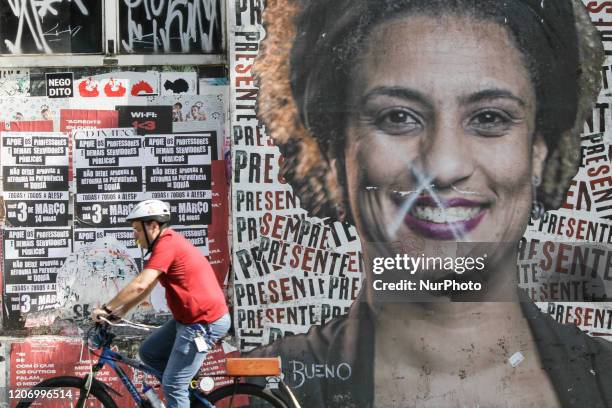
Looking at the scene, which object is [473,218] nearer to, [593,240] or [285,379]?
[593,240]

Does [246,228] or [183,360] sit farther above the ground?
[246,228]

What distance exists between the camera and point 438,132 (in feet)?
24.3

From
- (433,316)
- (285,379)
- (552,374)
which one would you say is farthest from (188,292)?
(552,374)

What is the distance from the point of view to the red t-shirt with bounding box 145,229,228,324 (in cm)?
593

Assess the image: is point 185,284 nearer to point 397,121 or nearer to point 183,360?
point 183,360

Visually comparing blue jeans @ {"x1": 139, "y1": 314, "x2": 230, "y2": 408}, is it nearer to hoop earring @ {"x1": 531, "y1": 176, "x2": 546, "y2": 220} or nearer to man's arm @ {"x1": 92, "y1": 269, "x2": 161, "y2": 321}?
man's arm @ {"x1": 92, "y1": 269, "x2": 161, "y2": 321}

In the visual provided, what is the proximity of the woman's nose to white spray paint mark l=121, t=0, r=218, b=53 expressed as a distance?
206 centimetres

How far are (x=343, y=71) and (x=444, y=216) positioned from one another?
1.44 metres

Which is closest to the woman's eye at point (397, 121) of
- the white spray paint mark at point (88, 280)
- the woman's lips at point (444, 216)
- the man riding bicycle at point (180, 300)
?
the woman's lips at point (444, 216)

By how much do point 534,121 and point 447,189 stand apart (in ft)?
3.04

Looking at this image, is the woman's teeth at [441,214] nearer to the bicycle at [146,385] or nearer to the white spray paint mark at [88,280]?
the bicycle at [146,385]

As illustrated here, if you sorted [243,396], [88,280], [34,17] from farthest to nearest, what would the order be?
[34,17] < [88,280] < [243,396]

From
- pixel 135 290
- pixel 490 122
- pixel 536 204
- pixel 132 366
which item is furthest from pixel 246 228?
pixel 536 204

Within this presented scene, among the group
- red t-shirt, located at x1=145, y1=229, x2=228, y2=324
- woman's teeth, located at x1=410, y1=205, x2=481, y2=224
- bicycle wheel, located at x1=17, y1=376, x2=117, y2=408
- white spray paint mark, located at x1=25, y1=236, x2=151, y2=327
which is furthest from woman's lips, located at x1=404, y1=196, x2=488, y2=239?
bicycle wheel, located at x1=17, y1=376, x2=117, y2=408
